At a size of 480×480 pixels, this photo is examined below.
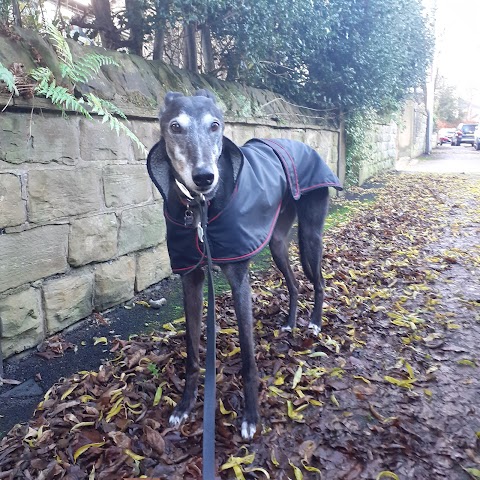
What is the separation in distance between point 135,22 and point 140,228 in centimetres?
246

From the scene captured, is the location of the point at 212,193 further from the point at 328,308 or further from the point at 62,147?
the point at 328,308

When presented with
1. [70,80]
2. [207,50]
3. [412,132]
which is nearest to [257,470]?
[70,80]

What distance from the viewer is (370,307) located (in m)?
4.08

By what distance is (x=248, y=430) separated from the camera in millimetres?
2449

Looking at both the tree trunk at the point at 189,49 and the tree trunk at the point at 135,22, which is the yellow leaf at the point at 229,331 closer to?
the tree trunk at the point at 135,22

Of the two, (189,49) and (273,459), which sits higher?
(189,49)

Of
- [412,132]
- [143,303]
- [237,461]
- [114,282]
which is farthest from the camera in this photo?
[412,132]

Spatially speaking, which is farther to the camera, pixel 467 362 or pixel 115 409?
pixel 467 362

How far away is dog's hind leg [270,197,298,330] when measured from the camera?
3.63 metres

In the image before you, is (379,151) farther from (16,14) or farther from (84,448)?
(84,448)

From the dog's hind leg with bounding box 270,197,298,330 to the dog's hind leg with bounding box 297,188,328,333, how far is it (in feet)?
0.45

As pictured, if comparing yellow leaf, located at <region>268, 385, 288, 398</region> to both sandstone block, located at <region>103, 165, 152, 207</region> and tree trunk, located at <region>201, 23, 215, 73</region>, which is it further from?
tree trunk, located at <region>201, 23, 215, 73</region>

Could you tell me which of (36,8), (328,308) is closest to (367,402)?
(328,308)

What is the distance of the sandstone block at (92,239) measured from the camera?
11.5 ft
